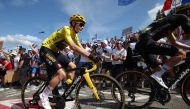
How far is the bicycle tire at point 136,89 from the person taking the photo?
629cm

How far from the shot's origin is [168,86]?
612 centimetres

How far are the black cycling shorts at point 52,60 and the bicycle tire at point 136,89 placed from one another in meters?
1.33

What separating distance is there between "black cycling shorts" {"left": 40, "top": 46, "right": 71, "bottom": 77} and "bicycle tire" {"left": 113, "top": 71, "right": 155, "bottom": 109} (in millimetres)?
1330

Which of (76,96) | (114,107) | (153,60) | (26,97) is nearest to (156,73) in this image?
(153,60)

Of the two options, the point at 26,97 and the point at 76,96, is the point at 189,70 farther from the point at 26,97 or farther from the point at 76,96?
the point at 26,97

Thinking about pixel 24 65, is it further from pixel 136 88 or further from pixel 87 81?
pixel 87 81

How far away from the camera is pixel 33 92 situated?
6332 millimetres

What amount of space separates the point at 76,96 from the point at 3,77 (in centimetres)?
1220

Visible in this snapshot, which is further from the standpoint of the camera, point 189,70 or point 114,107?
point 114,107

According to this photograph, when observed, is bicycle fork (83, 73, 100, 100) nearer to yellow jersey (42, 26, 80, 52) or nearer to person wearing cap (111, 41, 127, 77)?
yellow jersey (42, 26, 80, 52)

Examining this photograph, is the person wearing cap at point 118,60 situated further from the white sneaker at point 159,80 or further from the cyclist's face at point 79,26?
the cyclist's face at point 79,26

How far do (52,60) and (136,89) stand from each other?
6.71ft

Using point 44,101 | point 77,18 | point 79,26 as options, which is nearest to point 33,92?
point 44,101

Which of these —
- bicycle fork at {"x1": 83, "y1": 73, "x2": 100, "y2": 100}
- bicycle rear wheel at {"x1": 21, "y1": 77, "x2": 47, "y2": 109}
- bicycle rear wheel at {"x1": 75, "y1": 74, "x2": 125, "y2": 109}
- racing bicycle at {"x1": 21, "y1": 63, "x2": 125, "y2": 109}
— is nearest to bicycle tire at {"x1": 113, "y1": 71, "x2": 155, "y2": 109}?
racing bicycle at {"x1": 21, "y1": 63, "x2": 125, "y2": 109}
